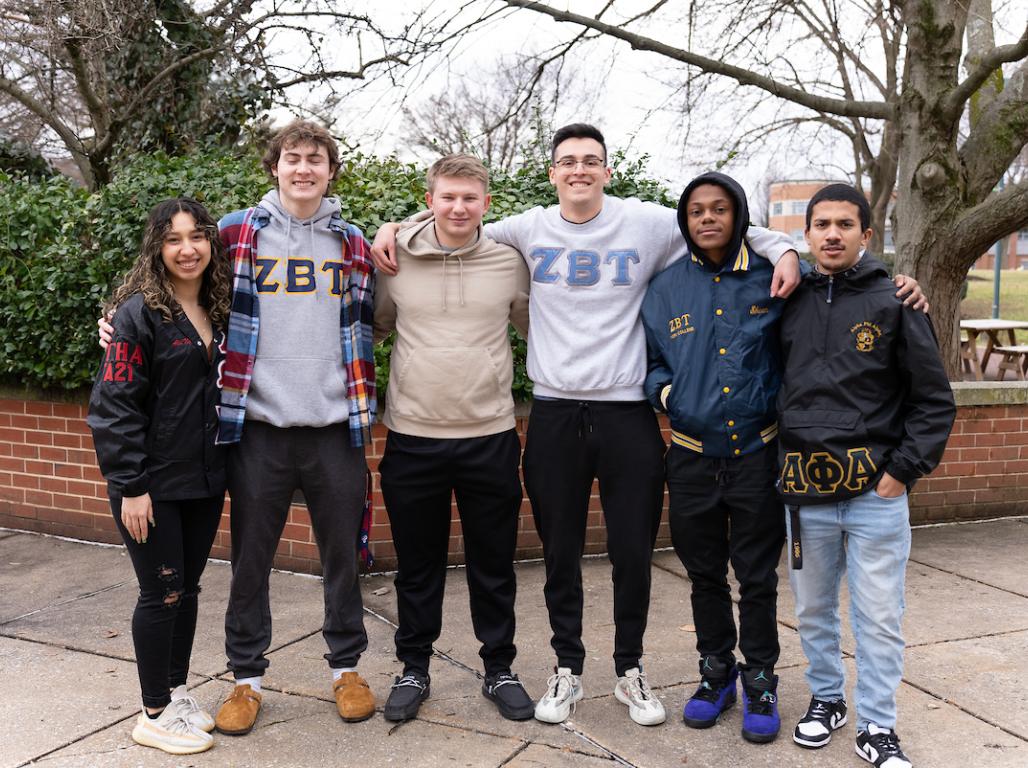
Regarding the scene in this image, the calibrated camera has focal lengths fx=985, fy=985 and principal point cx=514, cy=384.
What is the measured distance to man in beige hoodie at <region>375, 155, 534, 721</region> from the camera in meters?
3.53

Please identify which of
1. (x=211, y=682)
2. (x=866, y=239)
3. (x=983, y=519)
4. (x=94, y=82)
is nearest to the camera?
(x=866, y=239)

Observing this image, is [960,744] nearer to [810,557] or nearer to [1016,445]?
[810,557]

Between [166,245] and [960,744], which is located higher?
[166,245]

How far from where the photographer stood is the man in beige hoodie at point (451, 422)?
3.53m

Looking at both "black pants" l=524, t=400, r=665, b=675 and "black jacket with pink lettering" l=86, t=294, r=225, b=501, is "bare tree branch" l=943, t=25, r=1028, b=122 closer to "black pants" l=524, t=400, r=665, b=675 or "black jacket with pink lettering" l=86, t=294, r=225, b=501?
"black pants" l=524, t=400, r=665, b=675

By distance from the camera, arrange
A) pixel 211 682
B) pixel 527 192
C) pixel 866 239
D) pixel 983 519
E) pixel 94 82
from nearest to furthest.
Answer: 1. pixel 866 239
2. pixel 211 682
3. pixel 527 192
4. pixel 983 519
5. pixel 94 82

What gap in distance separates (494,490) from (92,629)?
2.17 m

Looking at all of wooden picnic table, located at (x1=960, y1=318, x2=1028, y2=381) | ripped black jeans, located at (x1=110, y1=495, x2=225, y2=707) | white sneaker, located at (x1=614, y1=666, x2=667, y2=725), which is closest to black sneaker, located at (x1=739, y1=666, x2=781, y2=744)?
white sneaker, located at (x1=614, y1=666, x2=667, y2=725)

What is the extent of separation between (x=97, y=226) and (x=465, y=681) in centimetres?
349

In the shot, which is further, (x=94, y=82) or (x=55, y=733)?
(x=94, y=82)

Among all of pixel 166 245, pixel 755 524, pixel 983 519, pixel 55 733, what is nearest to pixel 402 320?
pixel 166 245

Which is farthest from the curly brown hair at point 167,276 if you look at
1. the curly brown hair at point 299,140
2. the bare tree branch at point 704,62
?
the bare tree branch at point 704,62

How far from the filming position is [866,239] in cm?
333

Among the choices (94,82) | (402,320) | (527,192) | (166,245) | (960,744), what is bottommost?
(960,744)
